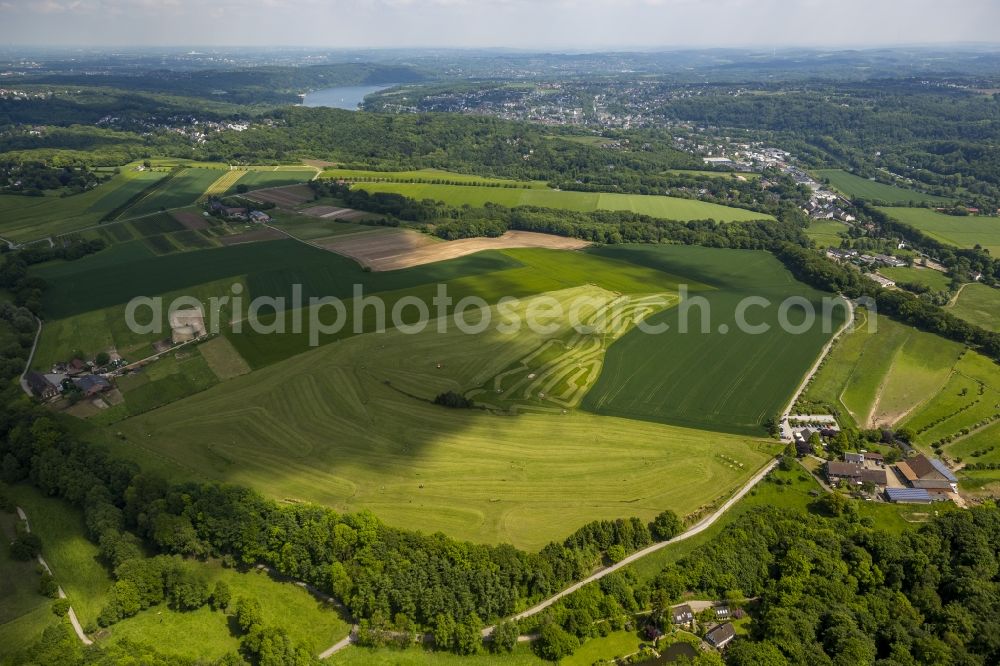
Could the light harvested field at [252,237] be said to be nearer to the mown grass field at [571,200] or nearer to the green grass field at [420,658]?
the mown grass field at [571,200]

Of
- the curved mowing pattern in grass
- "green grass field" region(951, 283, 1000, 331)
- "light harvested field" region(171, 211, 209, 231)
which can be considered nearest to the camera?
the curved mowing pattern in grass

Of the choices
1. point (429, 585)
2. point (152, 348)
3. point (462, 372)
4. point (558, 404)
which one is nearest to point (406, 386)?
point (462, 372)

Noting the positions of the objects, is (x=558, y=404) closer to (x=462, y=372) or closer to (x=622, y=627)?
(x=462, y=372)

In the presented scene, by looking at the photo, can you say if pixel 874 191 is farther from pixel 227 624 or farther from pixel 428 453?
pixel 227 624

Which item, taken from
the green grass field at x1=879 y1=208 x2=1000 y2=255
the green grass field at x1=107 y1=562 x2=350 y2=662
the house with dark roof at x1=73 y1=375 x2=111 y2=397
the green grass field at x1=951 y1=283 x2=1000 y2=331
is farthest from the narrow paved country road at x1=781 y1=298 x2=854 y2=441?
the house with dark roof at x1=73 y1=375 x2=111 y2=397

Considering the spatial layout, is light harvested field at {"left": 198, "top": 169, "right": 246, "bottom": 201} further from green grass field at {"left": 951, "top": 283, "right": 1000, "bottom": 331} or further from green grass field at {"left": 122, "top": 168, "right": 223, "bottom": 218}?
green grass field at {"left": 951, "top": 283, "right": 1000, "bottom": 331}

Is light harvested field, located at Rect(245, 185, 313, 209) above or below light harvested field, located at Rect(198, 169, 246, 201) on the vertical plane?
below

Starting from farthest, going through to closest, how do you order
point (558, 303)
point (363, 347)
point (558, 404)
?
point (558, 303)
point (363, 347)
point (558, 404)
